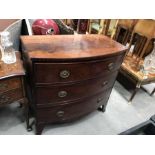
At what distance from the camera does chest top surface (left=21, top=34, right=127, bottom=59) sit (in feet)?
3.51

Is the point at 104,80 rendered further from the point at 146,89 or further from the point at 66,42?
the point at 146,89

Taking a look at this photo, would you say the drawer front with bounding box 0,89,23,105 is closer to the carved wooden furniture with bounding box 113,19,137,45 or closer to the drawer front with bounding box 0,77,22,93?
the drawer front with bounding box 0,77,22,93

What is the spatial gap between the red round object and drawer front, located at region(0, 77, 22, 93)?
0.61m

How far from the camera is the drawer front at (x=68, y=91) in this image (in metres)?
1.18

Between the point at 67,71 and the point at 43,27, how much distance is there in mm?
672

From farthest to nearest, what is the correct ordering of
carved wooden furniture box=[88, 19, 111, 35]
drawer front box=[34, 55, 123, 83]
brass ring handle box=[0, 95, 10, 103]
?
carved wooden furniture box=[88, 19, 111, 35] < brass ring handle box=[0, 95, 10, 103] < drawer front box=[34, 55, 123, 83]

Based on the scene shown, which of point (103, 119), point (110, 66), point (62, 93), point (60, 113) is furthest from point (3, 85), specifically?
point (103, 119)

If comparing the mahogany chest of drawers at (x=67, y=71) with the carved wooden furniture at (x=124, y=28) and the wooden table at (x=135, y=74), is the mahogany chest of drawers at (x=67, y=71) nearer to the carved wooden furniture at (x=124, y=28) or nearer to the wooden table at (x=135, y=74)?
the wooden table at (x=135, y=74)

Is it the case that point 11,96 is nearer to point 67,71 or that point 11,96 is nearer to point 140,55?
point 67,71

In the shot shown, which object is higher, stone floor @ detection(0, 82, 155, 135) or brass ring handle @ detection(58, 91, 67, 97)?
brass ring handle @ detection(58, 91, 67, 97)

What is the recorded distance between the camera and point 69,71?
1.12 m

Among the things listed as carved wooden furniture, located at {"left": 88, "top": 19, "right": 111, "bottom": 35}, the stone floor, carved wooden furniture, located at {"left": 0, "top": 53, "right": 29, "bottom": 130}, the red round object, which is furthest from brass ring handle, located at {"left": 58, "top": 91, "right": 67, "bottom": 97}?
carved wooden furniture, located at {"left": 88, "top": 19, "right": 111, "bottom": 35}

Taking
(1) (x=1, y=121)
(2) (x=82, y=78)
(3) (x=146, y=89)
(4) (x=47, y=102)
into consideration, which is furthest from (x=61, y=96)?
(3) (x=146, y=89)

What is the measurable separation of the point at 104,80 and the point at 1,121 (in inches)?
43.3
